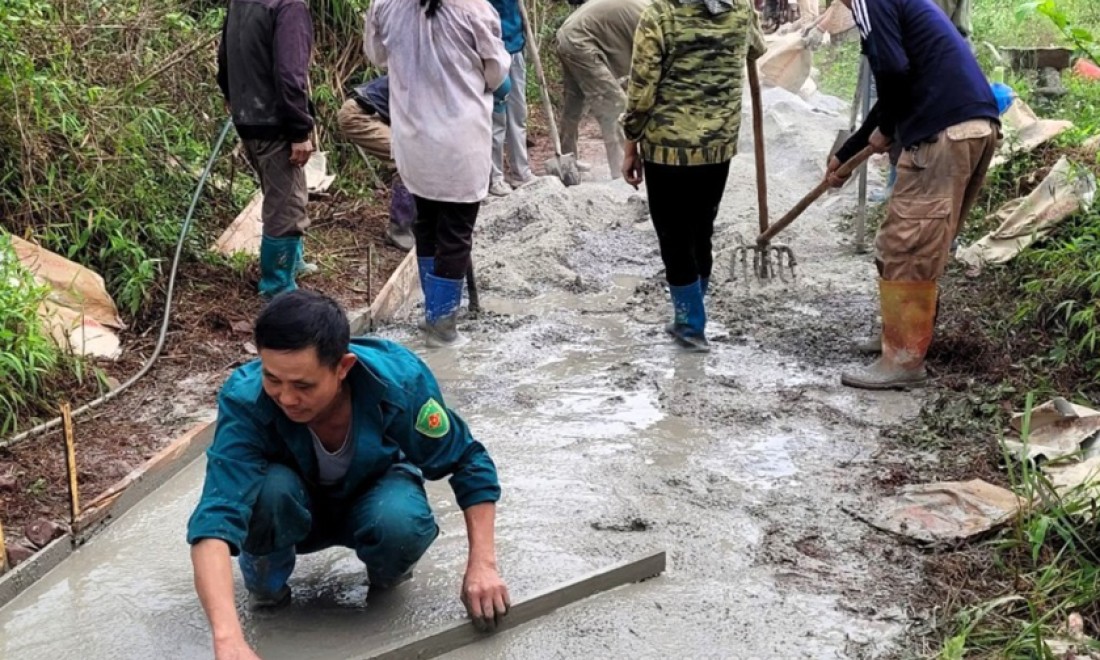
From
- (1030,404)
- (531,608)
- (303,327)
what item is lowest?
(531,608)

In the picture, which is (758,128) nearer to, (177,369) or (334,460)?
(177,369)

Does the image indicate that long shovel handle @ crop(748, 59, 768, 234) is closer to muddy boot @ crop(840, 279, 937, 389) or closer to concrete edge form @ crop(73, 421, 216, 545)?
muddy boot @ crop(840, 279, 937, 389)

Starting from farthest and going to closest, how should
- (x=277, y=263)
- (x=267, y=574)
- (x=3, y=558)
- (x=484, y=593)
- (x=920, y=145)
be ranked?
(x=277, y=263) → (x=920, y=145) → (x=3, y=558) → (x=267, y=574) → (x=484, y=593)

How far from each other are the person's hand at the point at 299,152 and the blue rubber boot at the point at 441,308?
88 centimetres

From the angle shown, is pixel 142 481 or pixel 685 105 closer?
pixel 142 481

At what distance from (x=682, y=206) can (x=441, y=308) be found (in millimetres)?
1254

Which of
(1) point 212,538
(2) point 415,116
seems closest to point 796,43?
(2) point 415,116

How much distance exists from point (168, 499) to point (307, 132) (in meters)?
2.23

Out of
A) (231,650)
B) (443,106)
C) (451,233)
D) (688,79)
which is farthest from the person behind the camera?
(451,233)

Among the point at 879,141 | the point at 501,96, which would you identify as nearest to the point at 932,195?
the point at 879,141

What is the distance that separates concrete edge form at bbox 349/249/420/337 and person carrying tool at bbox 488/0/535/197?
7.03ft

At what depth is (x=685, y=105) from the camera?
16.0 feet

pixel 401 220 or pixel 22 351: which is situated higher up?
pixel 22 351

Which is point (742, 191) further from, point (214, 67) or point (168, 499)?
point (168, 499)
